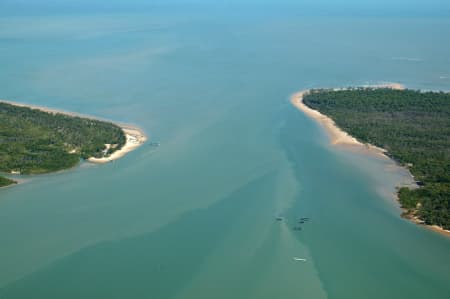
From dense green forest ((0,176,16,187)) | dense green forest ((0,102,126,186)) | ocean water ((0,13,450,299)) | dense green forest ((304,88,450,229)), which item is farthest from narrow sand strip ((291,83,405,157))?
dense green forest ((0,176,16,187))

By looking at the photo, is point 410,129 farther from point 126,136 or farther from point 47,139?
point 47,139

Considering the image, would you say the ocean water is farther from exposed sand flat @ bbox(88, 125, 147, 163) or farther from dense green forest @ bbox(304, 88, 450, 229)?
dense green forest @ bbox(304, 88, 450, 229)

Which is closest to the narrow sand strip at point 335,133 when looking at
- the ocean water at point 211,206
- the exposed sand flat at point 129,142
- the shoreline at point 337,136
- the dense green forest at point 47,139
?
the shoreline at point 337,136

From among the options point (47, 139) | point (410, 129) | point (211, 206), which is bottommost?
point (211, 206)

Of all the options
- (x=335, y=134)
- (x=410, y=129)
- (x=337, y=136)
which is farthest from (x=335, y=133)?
(x=410, y=129)

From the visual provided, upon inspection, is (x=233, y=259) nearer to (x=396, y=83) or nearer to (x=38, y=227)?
(x=38, y=227)

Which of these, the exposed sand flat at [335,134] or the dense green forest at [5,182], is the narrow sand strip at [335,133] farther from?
the dense green forest at [5,182]

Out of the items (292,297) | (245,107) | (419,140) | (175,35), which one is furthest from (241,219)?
(175,35)
